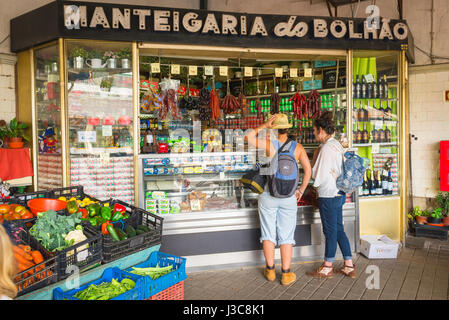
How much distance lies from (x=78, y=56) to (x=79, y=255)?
3.45 metres

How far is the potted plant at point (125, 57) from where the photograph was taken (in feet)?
17.0

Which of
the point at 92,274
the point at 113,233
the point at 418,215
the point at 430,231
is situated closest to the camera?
the point at 92,274

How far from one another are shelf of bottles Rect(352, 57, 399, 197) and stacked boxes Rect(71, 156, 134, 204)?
12.1ft

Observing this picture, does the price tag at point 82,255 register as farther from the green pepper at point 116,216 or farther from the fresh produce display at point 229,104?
the fresh produce display at point 229,104

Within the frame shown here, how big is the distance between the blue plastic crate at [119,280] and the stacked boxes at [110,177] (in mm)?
2311

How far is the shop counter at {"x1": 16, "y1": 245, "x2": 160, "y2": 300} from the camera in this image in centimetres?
245

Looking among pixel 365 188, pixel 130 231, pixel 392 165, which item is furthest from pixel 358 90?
pixel 130 231

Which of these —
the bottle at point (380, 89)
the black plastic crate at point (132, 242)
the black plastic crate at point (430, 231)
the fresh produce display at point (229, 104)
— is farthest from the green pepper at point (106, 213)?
the black plastic crate at point (430, 231)

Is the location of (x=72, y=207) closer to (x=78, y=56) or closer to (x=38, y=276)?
Answer: (x=38, y=276)

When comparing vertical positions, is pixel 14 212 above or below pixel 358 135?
below

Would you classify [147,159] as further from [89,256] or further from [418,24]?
[418,24]

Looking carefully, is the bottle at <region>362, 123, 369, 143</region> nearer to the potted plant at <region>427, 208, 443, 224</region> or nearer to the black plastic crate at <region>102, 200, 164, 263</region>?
the potted plant at <region>427, 208, 443, 224</region>

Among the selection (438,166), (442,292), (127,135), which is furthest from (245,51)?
(438,166)

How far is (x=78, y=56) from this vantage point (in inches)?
205
